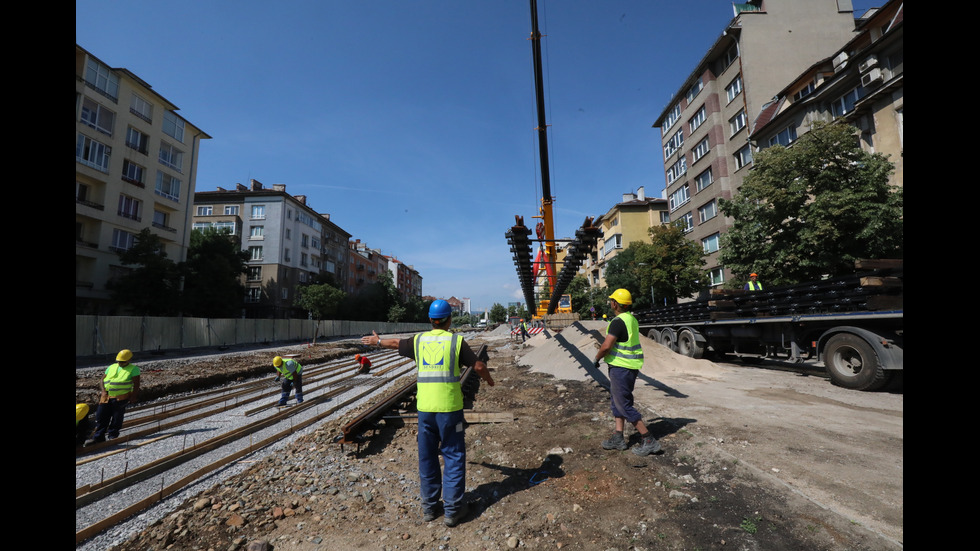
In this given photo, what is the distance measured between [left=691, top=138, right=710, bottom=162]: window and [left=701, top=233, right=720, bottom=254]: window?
6.40 meters

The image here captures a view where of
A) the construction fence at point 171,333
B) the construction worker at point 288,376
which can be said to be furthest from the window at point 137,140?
the construction worker at point 288,376

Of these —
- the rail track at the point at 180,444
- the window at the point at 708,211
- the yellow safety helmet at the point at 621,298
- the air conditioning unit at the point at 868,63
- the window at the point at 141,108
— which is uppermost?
the window at the point at 141,108

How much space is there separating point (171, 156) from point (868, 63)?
43810 millimetres

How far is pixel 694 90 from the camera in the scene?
105ft

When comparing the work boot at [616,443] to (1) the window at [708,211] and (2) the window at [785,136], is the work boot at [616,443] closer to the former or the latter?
(2) the window at [785,136]

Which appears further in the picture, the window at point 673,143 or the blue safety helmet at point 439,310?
the window at point 673,143

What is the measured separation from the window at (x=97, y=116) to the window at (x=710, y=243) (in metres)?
Result: 41.1

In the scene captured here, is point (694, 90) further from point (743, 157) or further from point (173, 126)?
point (173, 126)

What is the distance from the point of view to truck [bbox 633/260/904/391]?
22.8 feet

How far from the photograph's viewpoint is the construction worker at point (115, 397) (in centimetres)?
643

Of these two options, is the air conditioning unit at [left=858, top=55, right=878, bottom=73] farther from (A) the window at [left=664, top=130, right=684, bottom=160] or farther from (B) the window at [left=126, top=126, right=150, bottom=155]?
(B) the window at [left=126, top=126, right=150, bottom=155]

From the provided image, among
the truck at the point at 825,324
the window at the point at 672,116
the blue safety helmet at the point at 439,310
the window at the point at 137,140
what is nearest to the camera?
the blue safety helmet at the point at 439,310
